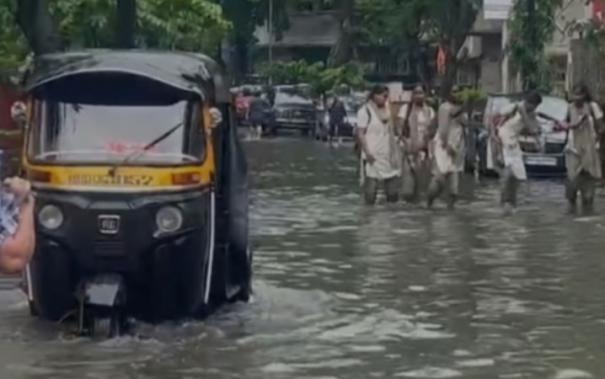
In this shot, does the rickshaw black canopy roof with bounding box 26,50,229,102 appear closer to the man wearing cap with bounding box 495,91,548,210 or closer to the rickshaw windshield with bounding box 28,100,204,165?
the rickshaw windshield with bounding box 28,100,204,165

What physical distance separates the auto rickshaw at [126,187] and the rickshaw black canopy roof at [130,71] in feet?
0.04

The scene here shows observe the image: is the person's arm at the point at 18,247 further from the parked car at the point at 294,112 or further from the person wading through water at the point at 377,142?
the parked car at the point at 294,112

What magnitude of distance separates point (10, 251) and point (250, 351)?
533 cm

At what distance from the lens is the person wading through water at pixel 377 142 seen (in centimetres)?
2719

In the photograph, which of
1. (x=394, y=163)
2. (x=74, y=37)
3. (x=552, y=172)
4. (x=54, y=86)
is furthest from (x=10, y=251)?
(x=74, y=37)

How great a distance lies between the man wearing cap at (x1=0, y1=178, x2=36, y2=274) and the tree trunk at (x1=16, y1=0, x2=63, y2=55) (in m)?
19.1

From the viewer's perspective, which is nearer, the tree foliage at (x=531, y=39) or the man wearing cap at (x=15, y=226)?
the man wearing cap at (x=15, y=226)

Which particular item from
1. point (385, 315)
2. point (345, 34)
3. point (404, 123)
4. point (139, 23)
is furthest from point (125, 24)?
point (345, 34)

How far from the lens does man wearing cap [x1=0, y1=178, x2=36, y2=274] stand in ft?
27.9

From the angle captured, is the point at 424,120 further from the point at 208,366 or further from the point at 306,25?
the point at 306,25

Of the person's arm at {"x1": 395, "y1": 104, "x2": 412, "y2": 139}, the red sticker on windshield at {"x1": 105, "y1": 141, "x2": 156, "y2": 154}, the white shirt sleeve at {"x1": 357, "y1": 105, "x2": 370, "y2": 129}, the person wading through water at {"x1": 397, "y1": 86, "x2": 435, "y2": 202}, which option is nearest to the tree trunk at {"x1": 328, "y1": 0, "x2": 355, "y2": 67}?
the person's arm at {"x1": 395, "y1": 104, "x2": 412, "y2": 139}

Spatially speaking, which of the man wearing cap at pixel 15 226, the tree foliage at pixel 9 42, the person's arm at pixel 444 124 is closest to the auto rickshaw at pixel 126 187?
the man wearing cap at pixel 15 226

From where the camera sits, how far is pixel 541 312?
A: 1565 cm

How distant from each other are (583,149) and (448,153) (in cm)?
193
